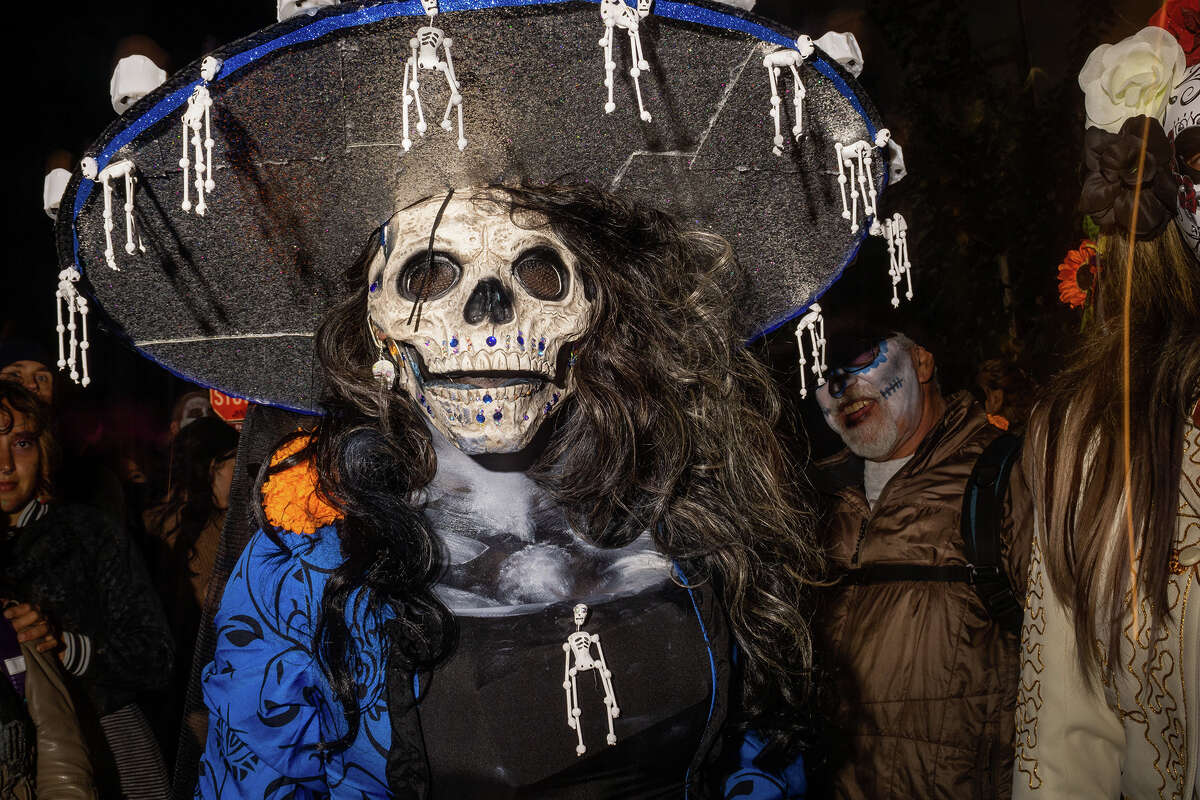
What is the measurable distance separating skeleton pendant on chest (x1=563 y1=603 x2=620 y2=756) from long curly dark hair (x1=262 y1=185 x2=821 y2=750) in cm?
23

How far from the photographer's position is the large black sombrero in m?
1.58

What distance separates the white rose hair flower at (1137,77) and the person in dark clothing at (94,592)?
2966 mm

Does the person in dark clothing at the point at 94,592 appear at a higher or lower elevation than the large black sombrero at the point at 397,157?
lower

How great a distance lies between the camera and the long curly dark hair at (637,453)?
1.86 meters

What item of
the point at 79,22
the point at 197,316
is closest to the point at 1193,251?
the point at 197,316

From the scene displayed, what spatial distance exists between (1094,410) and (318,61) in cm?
158

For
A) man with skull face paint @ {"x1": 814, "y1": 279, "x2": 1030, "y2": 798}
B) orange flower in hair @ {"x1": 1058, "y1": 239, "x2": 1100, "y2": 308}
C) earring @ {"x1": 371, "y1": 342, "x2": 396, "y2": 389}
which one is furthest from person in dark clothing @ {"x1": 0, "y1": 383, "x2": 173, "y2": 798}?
orange flower in hair @ {"x1": 1058, "y1": 239, "x2": 1100, "y2": 308}

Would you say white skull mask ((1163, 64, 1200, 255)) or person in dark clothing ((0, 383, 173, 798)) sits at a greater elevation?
white skull mask ((1163, 64, 1200, 255))

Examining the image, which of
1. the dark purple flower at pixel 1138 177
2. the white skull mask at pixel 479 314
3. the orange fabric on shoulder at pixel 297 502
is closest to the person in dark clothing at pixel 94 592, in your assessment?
the orange fabric on shoulder at pixel 297 502

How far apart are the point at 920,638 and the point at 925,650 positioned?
36 mm

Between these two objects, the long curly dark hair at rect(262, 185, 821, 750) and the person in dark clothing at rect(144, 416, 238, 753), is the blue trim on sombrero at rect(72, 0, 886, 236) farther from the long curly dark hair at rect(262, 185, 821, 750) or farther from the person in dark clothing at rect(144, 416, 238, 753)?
the person in dark clothing at rect(144, 416, 238, 753)

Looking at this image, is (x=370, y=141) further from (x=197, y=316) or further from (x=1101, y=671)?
(x=1101, y=671)

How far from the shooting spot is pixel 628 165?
1986mm

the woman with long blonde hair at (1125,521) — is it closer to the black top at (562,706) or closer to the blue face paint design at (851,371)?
the black top at (562,706)
